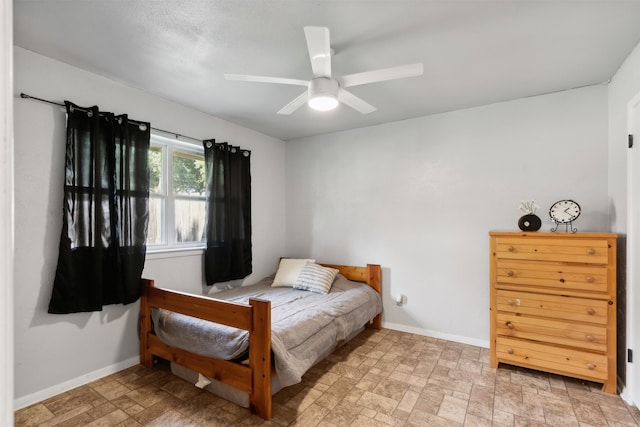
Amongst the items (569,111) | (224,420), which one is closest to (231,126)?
(224,420)

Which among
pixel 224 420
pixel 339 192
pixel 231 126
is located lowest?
pixel 224 420

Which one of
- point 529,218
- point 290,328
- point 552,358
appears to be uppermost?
point 529,218

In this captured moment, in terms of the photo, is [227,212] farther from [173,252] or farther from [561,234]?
[561,234]

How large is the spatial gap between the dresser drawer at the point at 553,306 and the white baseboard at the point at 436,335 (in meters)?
0.68

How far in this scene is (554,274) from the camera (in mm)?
2424

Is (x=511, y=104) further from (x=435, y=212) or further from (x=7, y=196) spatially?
(x=7, y=196)

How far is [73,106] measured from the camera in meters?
2.28

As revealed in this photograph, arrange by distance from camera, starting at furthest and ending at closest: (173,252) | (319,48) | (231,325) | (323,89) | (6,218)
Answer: (173,252) → (231,325) → (323,89) → (319,48) → (6,218)

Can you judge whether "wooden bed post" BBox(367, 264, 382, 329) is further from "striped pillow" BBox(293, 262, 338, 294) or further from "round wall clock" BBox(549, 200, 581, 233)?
"round wall clock" BBox(549, 200, 581, 233)

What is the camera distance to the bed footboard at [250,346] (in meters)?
1.97

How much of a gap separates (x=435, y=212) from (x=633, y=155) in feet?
5.17

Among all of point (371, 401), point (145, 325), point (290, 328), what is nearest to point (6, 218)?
point (290, 328)

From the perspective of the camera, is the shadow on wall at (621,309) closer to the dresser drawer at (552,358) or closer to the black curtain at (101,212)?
the dresser drawer at (552,358)

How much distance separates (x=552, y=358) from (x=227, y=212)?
10.6 ft
